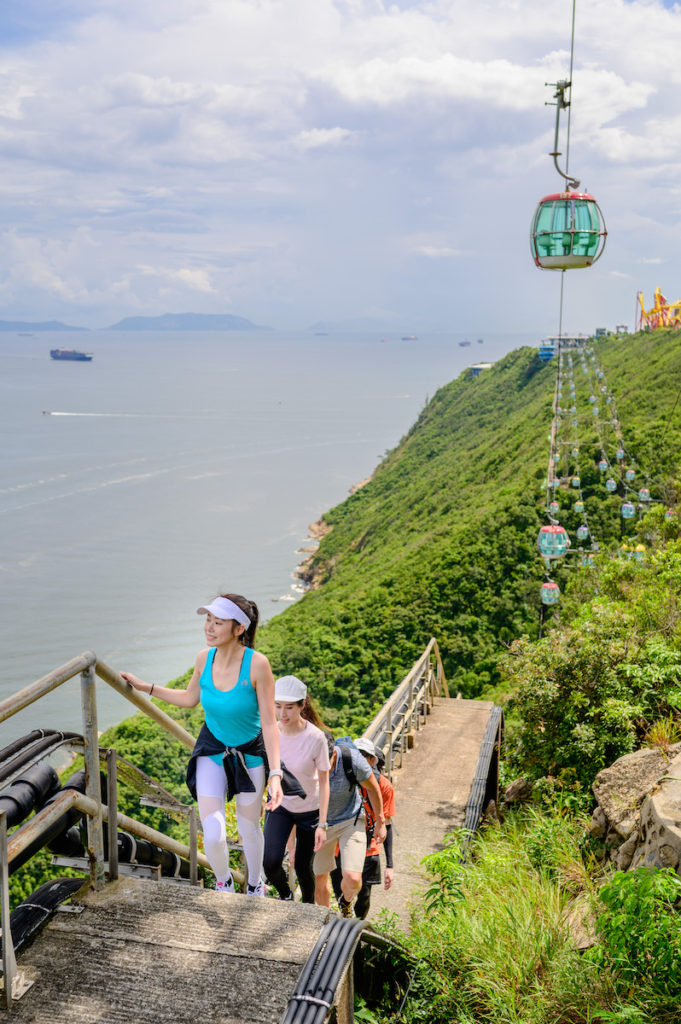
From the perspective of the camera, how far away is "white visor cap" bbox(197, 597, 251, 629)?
357 cm

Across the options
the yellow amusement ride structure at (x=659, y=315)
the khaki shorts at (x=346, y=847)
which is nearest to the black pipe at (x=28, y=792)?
the khaki shorts at (x=346, y=847)

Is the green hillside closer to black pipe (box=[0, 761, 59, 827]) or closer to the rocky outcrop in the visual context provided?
the rocky outcrop

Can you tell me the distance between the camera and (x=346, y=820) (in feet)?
13.9

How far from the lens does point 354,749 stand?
4.24m

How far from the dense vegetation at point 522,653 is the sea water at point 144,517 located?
19.7 ft

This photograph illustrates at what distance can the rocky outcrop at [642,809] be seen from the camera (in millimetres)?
4402

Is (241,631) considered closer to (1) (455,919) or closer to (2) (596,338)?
(1) (455,919)

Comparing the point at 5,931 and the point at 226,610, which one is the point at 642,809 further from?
the point at 5,931

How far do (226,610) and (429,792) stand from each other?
6033 mm

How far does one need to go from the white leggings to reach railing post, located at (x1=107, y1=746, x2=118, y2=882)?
0.47 m

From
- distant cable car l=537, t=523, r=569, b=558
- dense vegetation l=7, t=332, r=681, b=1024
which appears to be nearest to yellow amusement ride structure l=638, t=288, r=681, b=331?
dense vegetation l=7, t=332, r=681, b=1024

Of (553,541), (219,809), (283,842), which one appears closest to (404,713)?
(283,842)

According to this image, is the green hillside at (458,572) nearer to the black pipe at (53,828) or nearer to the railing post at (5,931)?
the black pipe at (53,828)

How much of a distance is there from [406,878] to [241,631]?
377 cm
